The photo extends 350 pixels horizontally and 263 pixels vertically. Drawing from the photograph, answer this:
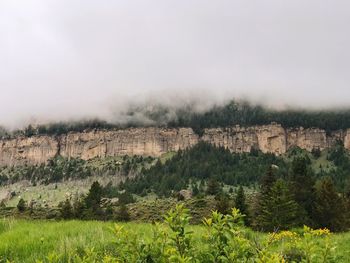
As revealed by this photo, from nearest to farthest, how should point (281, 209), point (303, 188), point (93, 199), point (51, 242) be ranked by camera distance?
point (51, 242)
point (281, 209)
point (303, 188)
point (93, 199)

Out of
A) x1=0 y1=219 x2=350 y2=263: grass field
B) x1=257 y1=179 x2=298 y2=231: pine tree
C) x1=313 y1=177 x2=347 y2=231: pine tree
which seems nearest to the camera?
x1=0 y1=219 x2=350 y2=263: grass field

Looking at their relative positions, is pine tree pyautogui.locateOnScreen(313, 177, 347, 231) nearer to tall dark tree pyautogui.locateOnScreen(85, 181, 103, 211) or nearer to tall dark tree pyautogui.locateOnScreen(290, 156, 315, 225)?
tall dark tree pyautogui.locateOnScreen(290, 156, 315, 225)

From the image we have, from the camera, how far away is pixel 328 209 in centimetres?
4419

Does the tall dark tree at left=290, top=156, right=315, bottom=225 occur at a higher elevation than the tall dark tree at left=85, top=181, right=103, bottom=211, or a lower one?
higher

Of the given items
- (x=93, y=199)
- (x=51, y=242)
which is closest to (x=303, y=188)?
(x=93, y=199)

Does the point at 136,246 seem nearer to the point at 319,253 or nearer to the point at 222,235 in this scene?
the point at 222,235

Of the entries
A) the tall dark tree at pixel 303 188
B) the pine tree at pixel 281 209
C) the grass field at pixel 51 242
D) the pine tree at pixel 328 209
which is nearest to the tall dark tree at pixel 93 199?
the tall dark tree at pixel 303 188

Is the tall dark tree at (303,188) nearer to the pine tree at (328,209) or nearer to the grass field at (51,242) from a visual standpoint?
the pine tree at (328,209)

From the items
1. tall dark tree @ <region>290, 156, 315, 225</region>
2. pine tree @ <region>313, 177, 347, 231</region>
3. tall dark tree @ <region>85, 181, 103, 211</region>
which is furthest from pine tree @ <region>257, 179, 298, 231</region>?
tall dark tree @ <region>85, 181, 103, 211</region>

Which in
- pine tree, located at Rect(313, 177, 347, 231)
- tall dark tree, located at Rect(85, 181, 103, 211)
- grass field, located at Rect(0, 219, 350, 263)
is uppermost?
grass field, located at Rect(0, 219, 350, 263)

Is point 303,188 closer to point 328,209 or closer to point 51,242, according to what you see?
point 328,209

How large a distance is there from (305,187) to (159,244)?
148 feet

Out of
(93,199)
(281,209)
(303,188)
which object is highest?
(303,188)

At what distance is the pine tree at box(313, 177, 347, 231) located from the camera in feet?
145
